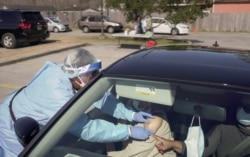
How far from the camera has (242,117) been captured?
220 centimetres

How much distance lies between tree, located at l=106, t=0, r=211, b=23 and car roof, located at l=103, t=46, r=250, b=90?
56.2ft

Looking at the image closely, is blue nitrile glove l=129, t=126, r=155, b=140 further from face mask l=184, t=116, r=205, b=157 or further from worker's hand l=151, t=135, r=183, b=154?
face mask l=184, t=116, r=205, b=157

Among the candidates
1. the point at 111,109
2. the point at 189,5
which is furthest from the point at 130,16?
the point at 111,109

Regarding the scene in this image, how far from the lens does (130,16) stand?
840 inches

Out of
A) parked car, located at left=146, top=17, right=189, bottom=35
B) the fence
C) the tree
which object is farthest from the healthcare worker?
the fence

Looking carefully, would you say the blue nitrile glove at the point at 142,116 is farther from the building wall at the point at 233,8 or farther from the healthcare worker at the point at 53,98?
the building wall at the point at 233,8

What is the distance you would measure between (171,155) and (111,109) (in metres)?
0.72

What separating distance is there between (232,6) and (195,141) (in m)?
→ 43.1

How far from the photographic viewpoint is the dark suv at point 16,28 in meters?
15.6

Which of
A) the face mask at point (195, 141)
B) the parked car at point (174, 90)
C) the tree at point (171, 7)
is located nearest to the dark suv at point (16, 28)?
the tree at point (171, 7)

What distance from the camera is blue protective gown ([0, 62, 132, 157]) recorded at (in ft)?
7.45

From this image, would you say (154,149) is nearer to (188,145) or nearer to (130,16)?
(188,145)

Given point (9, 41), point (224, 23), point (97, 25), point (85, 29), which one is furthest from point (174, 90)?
point (224, 23)

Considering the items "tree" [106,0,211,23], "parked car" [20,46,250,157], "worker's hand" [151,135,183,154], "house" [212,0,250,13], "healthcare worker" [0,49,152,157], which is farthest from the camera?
"house" [212,0,250,13]
